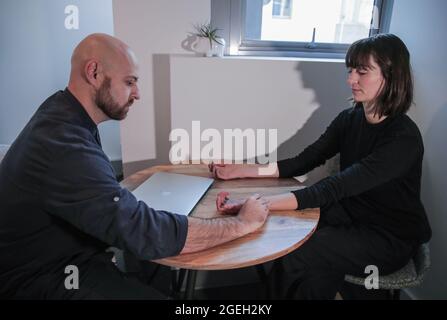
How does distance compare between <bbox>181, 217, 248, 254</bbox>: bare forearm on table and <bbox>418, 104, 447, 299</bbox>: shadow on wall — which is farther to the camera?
<bbox>418, 104, 447, 299</bbox>: shadow on wall

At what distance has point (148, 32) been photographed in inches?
60.6

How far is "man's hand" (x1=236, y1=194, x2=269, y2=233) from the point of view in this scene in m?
0.97

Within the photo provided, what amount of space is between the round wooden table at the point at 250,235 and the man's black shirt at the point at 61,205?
9 centimetres

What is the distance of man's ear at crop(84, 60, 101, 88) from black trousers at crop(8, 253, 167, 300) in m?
0.53

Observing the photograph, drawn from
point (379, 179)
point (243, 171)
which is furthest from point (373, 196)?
point (243, 171)

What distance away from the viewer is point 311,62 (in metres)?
1.60

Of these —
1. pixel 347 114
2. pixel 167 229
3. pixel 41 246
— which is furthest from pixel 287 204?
pixel 41 246

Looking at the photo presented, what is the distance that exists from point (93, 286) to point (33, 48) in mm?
1588

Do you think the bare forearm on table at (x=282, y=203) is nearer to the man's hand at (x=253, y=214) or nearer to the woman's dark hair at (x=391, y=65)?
the man's hand at (x=253, y=214)

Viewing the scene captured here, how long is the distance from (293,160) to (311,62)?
51 cm

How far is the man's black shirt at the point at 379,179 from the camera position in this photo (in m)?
1.15

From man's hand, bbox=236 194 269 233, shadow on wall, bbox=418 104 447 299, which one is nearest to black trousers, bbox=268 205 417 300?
man's hand, bbox=236 194 269 233

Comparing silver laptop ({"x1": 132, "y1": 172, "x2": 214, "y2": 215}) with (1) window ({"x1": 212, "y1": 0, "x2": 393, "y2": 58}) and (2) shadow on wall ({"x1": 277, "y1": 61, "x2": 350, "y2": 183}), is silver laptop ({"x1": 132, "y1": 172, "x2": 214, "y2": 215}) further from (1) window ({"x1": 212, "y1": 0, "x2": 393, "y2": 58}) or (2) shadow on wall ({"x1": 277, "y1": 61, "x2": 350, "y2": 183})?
(1) window ({"x1": 212, "y1": 0, "x2": 393, "y2": 58})
